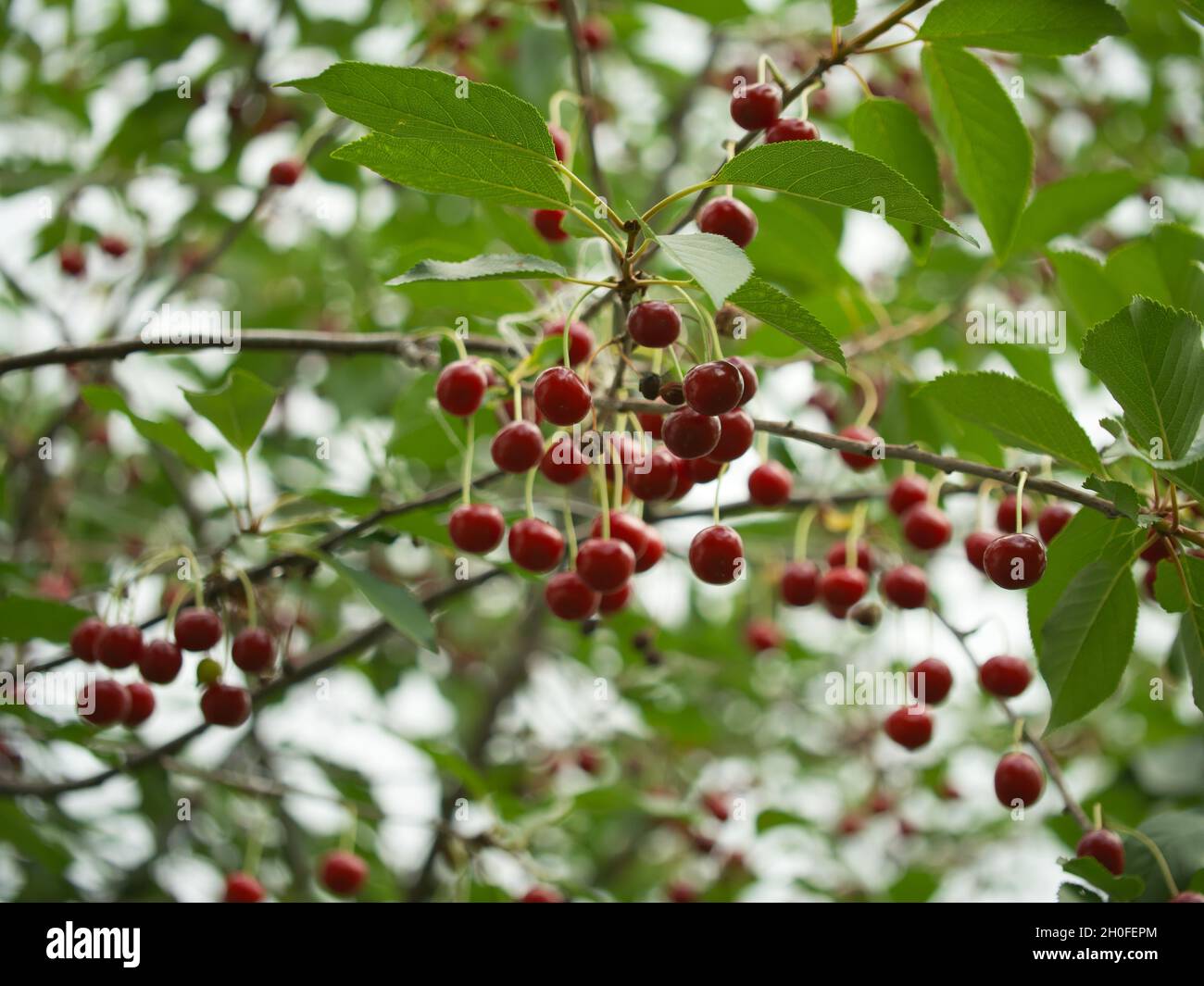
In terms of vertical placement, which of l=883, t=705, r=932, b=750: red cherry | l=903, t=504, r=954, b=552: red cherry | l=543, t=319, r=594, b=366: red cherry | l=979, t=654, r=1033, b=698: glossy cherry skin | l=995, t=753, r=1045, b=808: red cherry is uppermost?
l=543, t=319, r=594, b=366: red cherry

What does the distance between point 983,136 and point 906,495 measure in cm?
71

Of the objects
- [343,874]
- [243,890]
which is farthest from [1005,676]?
[243,890]

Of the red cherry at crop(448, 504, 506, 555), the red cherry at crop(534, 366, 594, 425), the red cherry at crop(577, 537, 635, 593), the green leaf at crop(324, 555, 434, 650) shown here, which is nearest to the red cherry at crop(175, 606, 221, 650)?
the green leaf at crop(324, 555, 434, 650)

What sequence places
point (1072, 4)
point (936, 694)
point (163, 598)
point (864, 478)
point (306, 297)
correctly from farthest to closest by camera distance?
point (306, 297) → point (864, 478) → point (163, 598) → point (936, 694) → point (1072, 4)

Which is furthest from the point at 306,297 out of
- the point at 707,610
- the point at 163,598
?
the point at 707,610

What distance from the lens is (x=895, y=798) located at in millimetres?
4844

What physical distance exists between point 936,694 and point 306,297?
123 inches

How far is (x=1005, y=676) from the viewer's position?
6.31 ft

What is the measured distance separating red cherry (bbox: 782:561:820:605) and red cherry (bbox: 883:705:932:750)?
299 millimetres

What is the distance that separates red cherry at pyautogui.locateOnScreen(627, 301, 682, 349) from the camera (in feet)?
4.61

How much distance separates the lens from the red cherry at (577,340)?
68.8 inches

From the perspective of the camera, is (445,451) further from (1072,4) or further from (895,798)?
(895,798)

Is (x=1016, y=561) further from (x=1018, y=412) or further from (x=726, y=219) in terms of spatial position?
(x=726, y=219)

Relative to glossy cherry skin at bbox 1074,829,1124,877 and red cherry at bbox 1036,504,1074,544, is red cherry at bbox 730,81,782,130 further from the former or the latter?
glossy cherry skin at bbox 1074,829,1124,877
